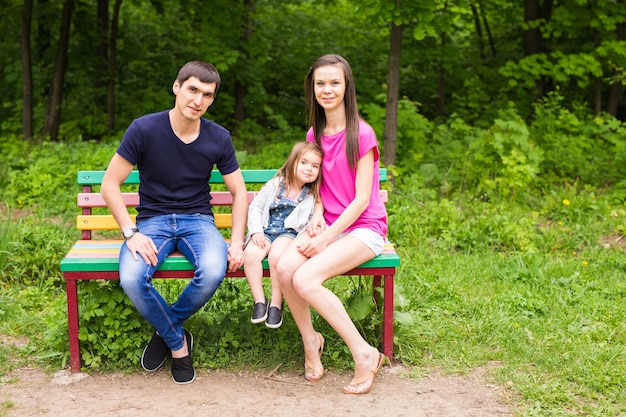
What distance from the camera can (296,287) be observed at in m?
3.73

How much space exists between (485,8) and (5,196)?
766cm

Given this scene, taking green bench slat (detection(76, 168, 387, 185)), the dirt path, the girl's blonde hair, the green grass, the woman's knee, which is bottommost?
the dirt path

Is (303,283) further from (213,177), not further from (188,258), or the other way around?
(213,177)

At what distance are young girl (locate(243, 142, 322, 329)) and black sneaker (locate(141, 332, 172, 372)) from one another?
56cm

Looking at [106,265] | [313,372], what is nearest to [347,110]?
[313,372]

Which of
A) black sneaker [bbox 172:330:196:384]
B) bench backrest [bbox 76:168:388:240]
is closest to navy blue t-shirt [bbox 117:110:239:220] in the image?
bench backrest [bbox 76:168:388:240]

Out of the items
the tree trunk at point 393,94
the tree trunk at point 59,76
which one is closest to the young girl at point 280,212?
the tree trunk at point 393,94

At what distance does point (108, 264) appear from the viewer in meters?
3.85

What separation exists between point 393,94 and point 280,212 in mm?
3673

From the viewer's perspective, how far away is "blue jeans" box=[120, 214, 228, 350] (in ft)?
12.1

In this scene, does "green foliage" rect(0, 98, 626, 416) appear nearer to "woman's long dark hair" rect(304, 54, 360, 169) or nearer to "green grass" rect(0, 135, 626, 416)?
"green grass" rect(0, 135, 626, 416)

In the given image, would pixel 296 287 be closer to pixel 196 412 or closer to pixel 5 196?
pixel 196 412

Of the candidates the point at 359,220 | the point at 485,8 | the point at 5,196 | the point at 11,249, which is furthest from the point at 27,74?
the point at 359,220

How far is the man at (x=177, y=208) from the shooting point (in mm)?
3750
